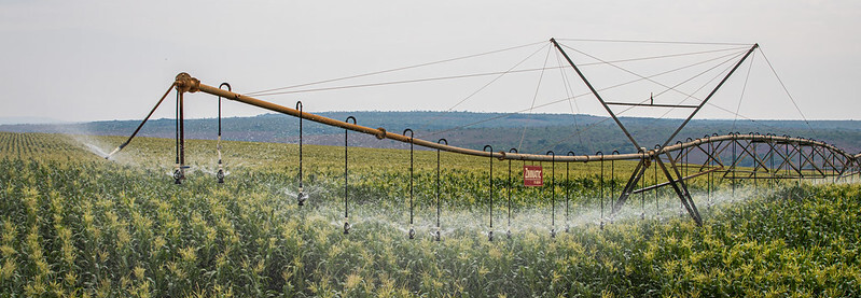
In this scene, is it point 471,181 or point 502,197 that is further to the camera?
point 471,181

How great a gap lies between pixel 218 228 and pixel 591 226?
863cm

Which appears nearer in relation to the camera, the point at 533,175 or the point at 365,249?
the point at 533,175

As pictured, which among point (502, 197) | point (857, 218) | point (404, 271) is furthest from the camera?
point (502, 197)

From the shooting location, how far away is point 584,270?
401 inches

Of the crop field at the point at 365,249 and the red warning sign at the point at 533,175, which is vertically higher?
the red warning sign at the point at 533,175

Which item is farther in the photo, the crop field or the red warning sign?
the red warning sign

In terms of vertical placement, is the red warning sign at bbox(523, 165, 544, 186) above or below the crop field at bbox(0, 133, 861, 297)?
above

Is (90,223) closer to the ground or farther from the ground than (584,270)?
farther from the ground

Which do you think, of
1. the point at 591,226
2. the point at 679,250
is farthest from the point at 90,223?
the point at 679,250

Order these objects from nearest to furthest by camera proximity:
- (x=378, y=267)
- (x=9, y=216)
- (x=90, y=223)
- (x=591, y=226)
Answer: (x=378, y=267) < (x=90, y=223) < (x=9, y=216) < (x=591, y=226)

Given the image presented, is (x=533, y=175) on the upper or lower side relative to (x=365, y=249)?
upper

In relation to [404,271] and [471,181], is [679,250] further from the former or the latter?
[471,181]

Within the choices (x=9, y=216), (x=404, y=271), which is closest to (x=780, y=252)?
(x=404, y=271)

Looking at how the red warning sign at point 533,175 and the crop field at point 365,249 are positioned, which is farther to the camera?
the red warning sign at point 533,175
